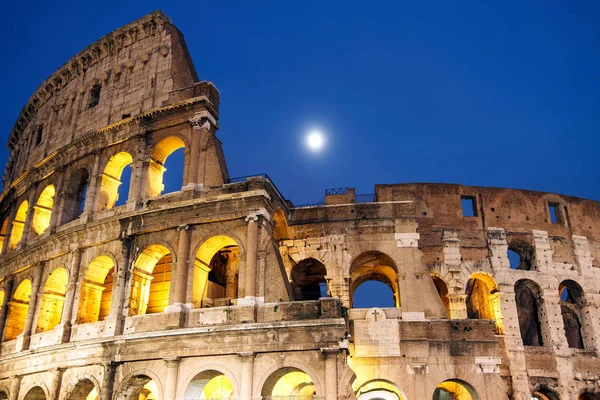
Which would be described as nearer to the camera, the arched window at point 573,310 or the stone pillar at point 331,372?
the stone pillar at point 331,372

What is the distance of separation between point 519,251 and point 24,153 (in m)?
21.5

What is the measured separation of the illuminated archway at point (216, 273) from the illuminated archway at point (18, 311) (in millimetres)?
6902

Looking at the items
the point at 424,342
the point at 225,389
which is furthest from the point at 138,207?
the point at 424,342

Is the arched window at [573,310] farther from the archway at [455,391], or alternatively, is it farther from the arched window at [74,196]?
the arched window at [74,196]

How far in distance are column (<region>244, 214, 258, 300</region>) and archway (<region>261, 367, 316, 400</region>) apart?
7.24 feet

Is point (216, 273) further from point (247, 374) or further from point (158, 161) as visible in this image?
point (247, 374)

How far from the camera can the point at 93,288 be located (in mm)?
18781

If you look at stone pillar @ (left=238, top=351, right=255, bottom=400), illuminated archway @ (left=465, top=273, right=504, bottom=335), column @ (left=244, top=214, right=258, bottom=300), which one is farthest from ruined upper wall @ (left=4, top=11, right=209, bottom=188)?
illuminated archway @ (left=465, top=273, right=504, bottom=335)

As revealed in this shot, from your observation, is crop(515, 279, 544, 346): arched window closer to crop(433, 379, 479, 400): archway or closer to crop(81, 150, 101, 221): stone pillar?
crop(433, 379, 479, 400): archway

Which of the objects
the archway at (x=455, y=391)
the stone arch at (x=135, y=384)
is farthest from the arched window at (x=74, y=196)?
the archway at (x=455, y=391)

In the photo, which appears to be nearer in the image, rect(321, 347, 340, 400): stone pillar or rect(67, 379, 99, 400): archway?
rect(321, 347, 340, 400): stone pillar

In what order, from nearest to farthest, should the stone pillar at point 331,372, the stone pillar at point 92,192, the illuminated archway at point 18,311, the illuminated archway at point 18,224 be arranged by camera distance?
1. the stone pillar at point 331,372
2. the stone pillar at point 92,192
3. the illuminated archway at point 18,311
4. the illuminated archway at point 18,224

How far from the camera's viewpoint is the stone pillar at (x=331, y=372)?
1438 centimetres

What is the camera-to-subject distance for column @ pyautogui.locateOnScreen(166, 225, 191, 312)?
16375 millimetres
